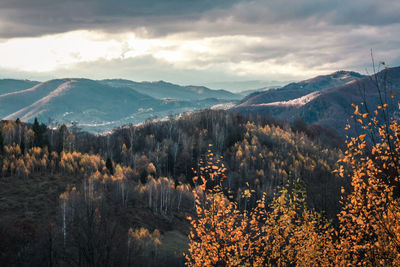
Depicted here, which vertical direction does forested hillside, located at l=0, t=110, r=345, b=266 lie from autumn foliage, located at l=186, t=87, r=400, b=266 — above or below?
below

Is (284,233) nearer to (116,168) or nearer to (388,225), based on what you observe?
(388,225)

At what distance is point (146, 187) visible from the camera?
158000 mm

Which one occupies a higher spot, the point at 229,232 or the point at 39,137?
the point at 229,232

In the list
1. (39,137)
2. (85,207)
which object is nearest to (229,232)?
(85,207)

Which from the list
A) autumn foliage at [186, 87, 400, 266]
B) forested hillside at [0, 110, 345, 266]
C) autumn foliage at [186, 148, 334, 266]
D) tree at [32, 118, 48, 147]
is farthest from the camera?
tree at [32, 118, 48, 147]

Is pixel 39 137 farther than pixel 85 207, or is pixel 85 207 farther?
pixel 39 137

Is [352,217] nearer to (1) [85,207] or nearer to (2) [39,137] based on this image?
(1) [85,207]

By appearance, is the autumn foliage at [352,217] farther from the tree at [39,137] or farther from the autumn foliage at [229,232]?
the tree at [39,137]

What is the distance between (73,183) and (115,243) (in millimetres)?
→ 83754

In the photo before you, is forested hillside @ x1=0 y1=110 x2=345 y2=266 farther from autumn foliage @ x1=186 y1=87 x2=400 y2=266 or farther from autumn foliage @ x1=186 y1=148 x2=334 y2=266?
autumn foliage @ x1=186 y1=87 x2=400 y2=266

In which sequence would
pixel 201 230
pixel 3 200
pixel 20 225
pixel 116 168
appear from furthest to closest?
pixel 116 168, pixel 3 200, pixel 20 225, pixel 201 230

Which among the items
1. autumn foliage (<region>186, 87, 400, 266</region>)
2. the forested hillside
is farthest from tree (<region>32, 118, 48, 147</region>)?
autumn foliage (<region>186, 87, 400, 266</region>)

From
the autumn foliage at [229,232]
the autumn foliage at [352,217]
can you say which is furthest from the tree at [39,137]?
the autumn foliage at [352,217]

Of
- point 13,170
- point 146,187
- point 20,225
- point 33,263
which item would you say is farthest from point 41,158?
point 33,263
